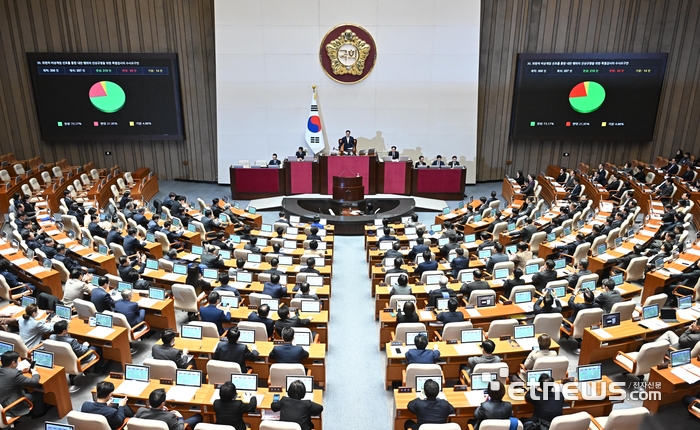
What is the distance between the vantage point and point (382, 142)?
19719 mm

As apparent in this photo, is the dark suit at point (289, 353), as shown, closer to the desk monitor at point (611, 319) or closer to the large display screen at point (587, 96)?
the desk monitor at point (611, 319)

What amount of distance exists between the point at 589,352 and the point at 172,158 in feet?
58.0

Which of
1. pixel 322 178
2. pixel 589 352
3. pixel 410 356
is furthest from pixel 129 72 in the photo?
pixel 589 352

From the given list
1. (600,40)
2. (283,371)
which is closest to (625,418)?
(283,371)

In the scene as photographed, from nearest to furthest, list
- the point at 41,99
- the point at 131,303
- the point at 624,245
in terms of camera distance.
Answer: the point at 131,303, the point at 624,245, the point at 41,99

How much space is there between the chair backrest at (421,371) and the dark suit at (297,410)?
1312mm

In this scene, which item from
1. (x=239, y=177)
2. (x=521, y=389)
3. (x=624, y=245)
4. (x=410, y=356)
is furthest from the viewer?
(x=239, y=177)

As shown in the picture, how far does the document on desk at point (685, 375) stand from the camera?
621 centimetres

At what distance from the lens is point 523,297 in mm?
8430

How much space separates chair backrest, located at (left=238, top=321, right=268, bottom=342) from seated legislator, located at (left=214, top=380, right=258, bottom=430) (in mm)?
1796

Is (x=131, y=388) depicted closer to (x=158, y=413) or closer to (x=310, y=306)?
(x=158, y=413)

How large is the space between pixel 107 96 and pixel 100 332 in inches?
575

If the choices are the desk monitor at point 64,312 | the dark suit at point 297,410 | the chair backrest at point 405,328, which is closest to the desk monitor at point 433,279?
the chair backrest at point 405,328

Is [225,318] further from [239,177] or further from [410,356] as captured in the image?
[239,177]
